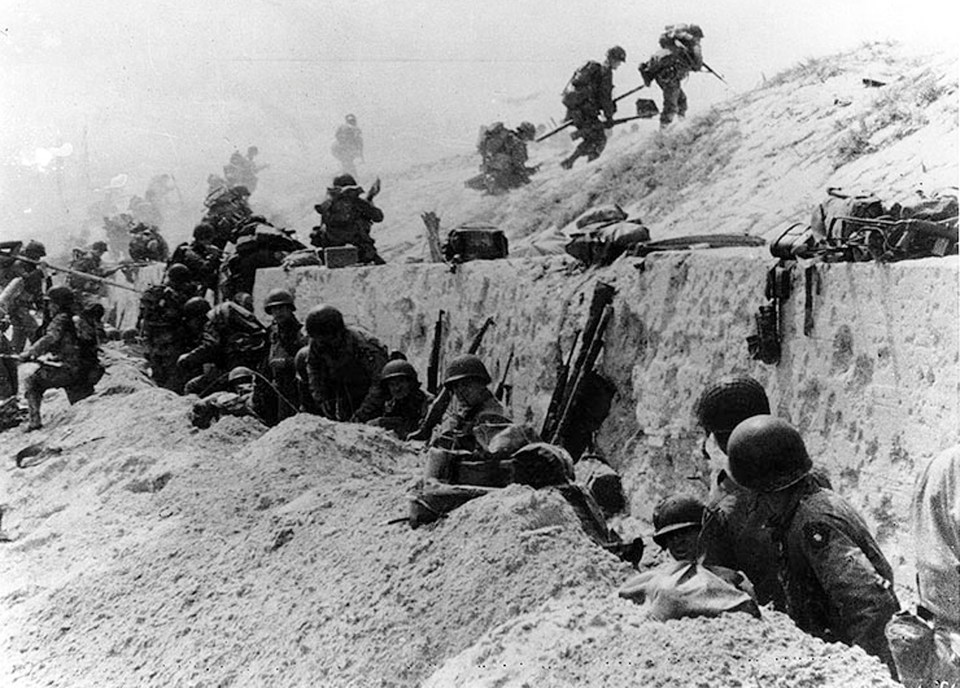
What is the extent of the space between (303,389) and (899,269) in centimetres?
534

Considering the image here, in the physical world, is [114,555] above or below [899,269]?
below

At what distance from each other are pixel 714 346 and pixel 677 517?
2.57 m

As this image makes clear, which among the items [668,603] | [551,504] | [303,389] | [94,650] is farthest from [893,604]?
[303,389]

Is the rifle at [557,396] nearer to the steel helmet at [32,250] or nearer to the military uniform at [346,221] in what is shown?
the military uniform at [346,221]

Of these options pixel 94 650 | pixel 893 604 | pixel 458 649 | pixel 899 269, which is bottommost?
pixel 94 650

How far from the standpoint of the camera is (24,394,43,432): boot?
9062 mm

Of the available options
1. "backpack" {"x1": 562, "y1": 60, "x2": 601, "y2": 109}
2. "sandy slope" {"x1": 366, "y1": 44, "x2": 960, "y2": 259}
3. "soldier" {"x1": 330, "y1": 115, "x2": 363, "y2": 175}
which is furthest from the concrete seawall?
"soldier" {"x1": 330, "y1": 115, "x2": 363, "y2": 175}

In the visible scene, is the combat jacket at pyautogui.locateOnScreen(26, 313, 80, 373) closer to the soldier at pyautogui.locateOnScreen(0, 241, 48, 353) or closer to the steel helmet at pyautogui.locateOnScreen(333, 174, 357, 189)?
the soldier at pyautogui.locateOnScreen(0, 241, 48, 353)

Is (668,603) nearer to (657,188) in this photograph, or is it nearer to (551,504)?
(551,504)

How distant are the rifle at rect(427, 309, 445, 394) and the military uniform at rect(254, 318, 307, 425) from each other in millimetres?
1223

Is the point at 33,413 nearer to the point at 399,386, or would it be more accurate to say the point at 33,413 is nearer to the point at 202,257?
the point at 399,386

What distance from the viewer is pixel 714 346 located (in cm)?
582

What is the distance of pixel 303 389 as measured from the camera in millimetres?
8281

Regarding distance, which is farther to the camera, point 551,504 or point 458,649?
point 551,504
